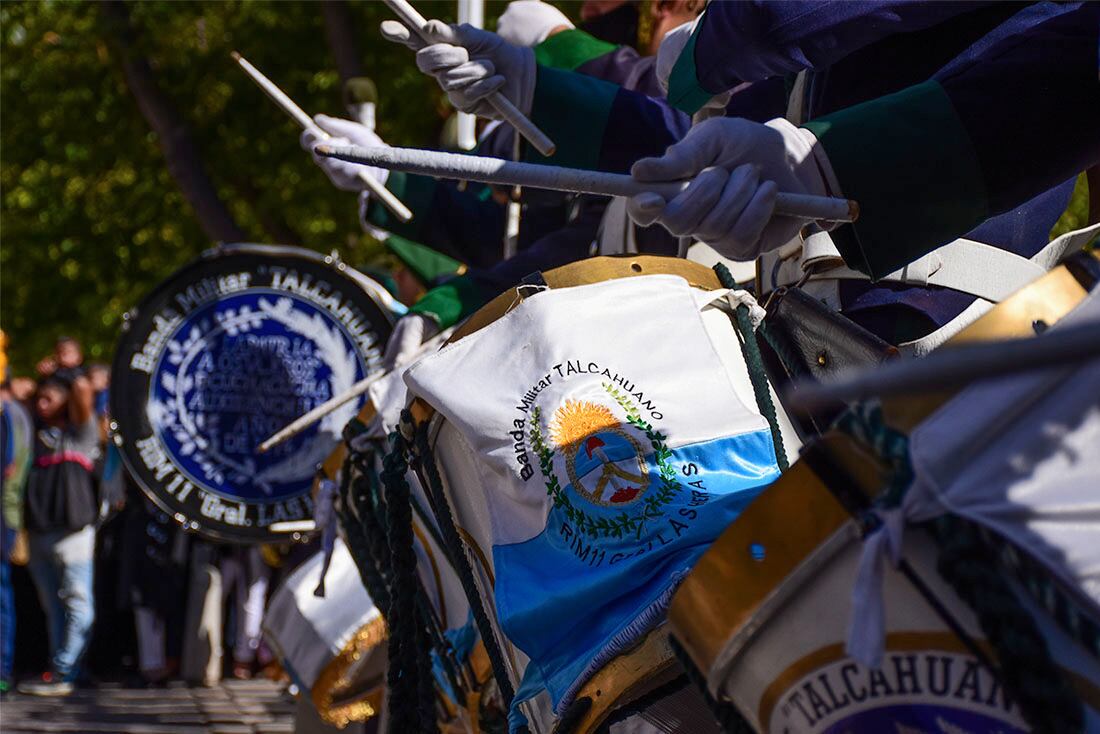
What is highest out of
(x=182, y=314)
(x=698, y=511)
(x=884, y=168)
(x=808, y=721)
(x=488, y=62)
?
(x=182, y=314)

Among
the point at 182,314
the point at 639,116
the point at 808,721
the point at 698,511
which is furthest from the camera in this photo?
the point at 182,314

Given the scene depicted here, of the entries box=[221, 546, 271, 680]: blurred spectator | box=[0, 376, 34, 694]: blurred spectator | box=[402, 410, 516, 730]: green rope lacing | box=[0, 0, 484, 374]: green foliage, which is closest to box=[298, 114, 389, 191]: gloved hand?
box=[402, 410, 516, 730]: green rope lacing

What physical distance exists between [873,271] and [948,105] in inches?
7.7

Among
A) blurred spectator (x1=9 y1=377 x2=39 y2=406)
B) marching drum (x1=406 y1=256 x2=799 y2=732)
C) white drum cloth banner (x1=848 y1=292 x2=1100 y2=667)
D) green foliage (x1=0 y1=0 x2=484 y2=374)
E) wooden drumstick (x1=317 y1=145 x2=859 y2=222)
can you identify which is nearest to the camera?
white drum cloth banner (x1=848 y1=292 x2=1100 y2=667)

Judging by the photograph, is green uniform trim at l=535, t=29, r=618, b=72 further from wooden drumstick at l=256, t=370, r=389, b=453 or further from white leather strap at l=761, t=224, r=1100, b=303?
white leather strap at l=761, t=224, r=1100, b=303

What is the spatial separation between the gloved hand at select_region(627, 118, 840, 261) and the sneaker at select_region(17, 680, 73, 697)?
7.26 meters

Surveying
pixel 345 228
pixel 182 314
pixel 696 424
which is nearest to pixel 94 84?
pixel 345 228

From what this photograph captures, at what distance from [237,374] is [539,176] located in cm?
321

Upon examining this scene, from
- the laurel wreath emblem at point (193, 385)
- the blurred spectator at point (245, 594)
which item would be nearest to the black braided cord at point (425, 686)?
the laurel wreath emblem at point (193, 385)

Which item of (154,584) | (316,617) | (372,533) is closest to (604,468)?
(372,533)

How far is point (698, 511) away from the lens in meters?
1.78

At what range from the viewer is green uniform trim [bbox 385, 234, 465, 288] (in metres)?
5.68

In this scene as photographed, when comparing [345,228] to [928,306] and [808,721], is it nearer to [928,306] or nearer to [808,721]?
[928,306]

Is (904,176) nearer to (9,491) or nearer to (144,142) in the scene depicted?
(9,491)
